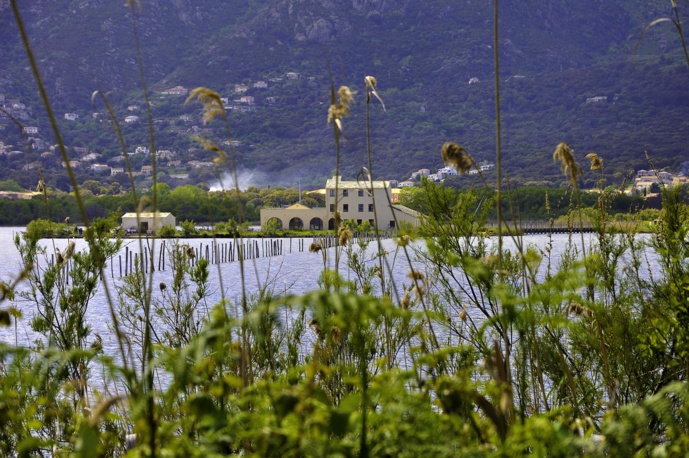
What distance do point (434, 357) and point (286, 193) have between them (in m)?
108

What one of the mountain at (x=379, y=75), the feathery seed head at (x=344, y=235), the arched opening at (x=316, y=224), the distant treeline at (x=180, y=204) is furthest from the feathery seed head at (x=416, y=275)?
the mountain at (x=379, y=75)

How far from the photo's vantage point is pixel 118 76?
508 feet

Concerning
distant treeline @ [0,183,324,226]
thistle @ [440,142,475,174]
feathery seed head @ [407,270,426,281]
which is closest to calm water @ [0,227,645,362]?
feathery seed head @ [407,270,426,281]

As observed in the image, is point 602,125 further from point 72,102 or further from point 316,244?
point 316,244

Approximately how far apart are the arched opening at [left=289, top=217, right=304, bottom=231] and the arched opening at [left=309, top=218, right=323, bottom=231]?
3.66 feet

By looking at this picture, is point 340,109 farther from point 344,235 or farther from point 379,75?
point 379,75

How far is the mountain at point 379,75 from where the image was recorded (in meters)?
139

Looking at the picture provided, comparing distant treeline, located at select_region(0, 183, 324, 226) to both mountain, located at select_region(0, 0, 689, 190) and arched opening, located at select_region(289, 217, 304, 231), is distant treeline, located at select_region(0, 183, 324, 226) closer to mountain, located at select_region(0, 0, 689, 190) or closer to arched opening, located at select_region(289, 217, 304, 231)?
arched opening, located at select_region(289, 217, 304, 231)

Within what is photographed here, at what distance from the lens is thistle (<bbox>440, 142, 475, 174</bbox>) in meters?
1.73

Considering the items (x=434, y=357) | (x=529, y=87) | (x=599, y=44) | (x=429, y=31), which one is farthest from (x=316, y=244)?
(x=599, y=44)

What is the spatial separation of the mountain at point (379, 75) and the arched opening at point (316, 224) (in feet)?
124

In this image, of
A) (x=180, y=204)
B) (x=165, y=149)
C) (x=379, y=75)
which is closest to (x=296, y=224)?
(x=180, y=204)

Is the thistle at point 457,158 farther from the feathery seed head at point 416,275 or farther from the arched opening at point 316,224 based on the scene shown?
the arched opening at point 316,224

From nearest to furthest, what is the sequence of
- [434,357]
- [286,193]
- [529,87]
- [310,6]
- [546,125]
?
1. [434,357]
2. [286,193]
3. [546,125]
4. [529,87]
5. [310,6]
